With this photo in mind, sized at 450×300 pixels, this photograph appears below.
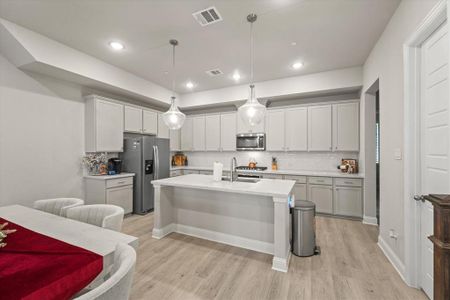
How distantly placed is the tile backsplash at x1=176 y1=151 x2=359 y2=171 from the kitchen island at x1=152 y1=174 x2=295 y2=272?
2024 millimetres

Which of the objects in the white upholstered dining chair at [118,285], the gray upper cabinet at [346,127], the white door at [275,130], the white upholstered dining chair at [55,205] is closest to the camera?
the white upholstered dining chair at [118,285]

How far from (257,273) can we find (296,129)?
129 inches

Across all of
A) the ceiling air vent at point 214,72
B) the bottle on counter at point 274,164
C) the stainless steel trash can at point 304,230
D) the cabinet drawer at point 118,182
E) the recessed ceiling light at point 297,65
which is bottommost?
the stainless steel trash can at point 304,230

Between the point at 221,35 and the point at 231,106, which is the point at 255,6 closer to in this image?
the point at 221,35

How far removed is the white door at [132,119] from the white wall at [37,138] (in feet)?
2.60

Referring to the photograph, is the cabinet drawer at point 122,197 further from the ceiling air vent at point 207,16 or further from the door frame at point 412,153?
the door frame at point 412,153

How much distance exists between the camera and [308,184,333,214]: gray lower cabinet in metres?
3.97

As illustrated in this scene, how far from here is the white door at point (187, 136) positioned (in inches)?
233

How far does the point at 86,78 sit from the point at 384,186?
4.93 m

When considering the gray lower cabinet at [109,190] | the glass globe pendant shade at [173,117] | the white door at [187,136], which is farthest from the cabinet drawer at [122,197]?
the white door at [187,136]

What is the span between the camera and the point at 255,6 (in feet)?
7.45

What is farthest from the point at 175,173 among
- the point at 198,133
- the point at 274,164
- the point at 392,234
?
the point at 392,234

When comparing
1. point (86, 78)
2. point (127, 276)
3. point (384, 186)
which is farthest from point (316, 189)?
point (86, 78)

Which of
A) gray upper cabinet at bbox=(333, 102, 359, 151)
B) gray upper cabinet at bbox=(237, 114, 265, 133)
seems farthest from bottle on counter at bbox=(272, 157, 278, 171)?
gray upper cabinet at bbox=(333, 102, 359, 151)
